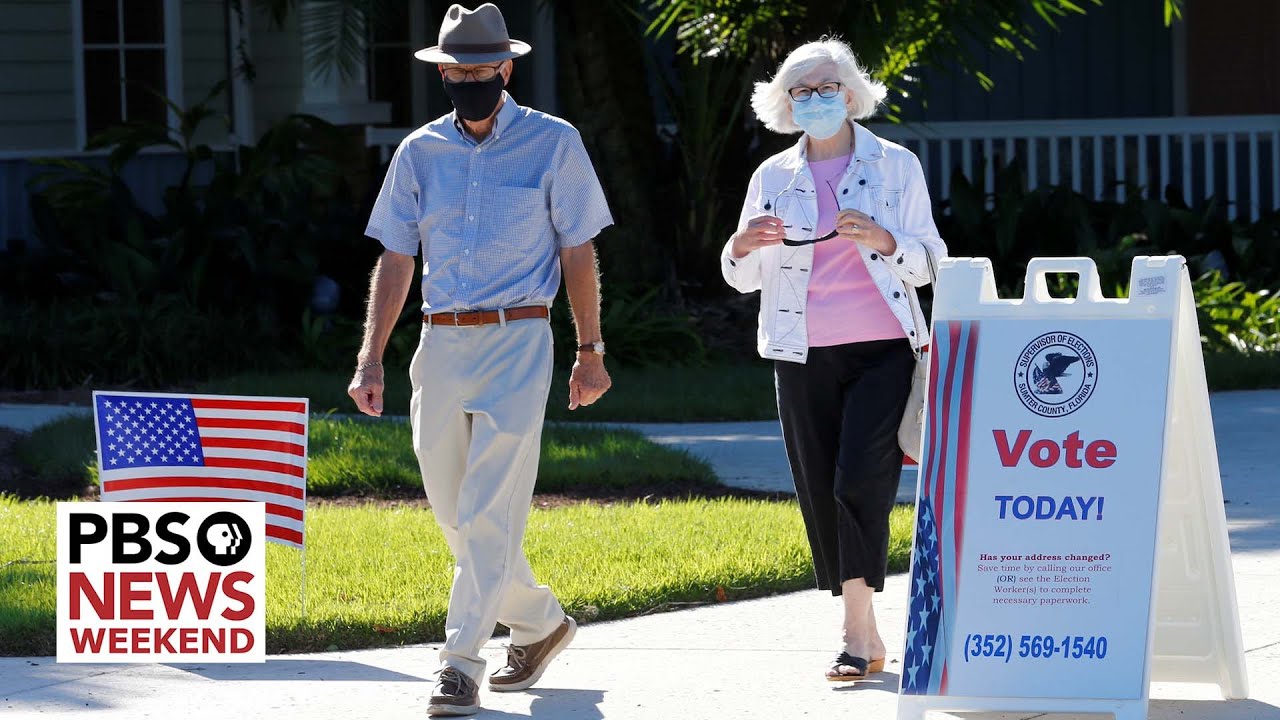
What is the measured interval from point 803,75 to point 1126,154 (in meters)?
10.9

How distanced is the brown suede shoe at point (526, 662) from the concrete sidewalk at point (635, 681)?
5 cm

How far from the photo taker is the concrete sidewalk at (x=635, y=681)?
16.1 feet

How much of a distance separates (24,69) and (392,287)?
10.1m

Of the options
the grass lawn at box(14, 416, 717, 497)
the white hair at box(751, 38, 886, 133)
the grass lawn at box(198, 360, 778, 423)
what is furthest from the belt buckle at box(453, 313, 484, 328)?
the grass lawn at box(198, 360, 778, 423)

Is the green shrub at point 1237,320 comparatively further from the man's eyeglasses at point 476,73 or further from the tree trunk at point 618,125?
the man's eyeglasses at point 476,73

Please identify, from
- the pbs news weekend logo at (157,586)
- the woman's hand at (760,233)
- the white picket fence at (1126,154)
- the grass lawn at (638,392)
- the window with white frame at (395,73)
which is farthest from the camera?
the window with white frame at (395,73)

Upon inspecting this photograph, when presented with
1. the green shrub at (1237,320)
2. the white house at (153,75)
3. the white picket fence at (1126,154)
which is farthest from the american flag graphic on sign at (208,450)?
the white picket fence at (1126,154)

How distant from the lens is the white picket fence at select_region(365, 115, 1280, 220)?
14477 mm

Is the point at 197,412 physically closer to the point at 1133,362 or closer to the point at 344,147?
the point at 1133,362

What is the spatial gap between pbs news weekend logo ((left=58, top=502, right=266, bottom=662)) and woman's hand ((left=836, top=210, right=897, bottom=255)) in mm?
2005

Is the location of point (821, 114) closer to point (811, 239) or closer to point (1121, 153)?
point (811, 239)

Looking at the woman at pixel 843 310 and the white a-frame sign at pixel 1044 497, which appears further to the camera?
the woman at pixel 843 310

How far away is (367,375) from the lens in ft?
16.8

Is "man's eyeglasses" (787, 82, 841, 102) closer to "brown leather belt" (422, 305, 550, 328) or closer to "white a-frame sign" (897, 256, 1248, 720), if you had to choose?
"white a-frame sign" (897, 256, 1248, 720)
